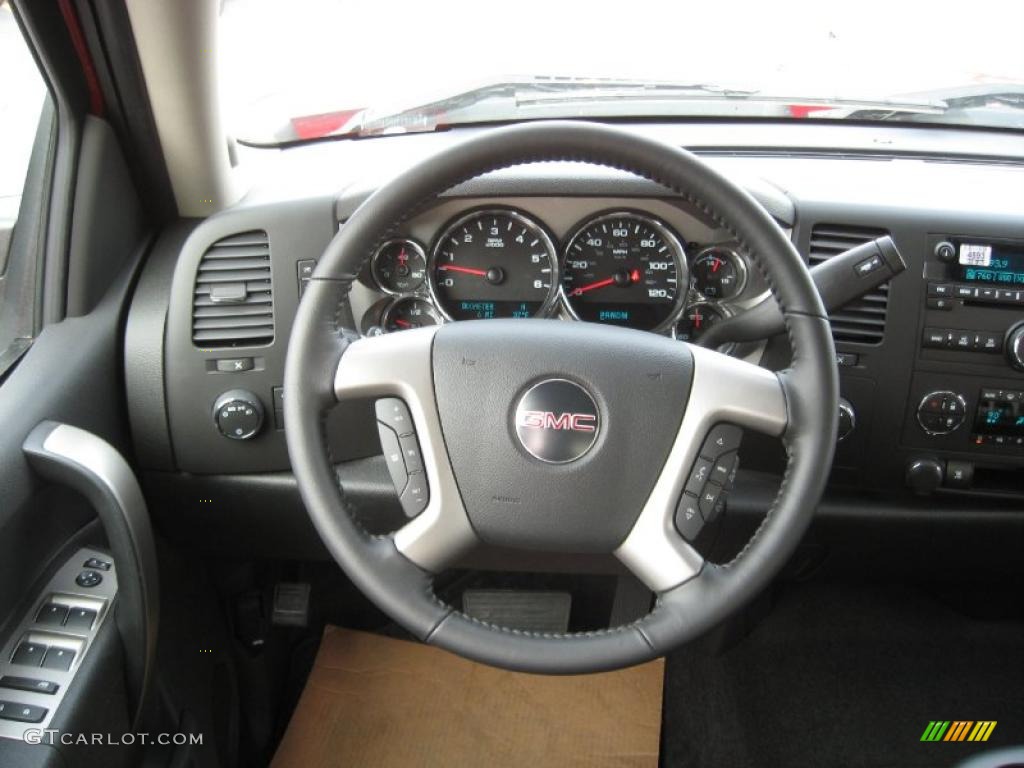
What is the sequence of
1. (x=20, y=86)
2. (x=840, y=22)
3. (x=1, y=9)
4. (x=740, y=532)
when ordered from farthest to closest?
1. (x=840, y=22)
2. (x=740, y=532)
3. (x=20, y=86)
4. (x=1, y=9)

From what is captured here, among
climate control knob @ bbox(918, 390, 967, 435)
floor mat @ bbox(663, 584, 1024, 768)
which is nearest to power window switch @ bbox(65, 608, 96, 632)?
floor mat @ bbox(663, 584, 1024, 768)

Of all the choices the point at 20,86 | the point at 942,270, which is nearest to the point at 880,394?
the point at 942,270

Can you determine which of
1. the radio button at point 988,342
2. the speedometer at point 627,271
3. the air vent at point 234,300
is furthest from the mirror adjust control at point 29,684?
the radio button at point 988,342

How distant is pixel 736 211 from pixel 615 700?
1427mm

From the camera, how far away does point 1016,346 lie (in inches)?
61.9

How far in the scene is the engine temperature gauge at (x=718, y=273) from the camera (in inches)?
62.7

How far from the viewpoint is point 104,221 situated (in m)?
1.65

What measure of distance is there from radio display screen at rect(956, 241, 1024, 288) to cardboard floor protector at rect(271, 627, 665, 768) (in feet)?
3.91

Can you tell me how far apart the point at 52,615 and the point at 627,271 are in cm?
111

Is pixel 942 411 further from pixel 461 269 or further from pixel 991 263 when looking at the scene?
pixel 461 269

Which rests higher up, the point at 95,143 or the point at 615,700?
the point at 95,143

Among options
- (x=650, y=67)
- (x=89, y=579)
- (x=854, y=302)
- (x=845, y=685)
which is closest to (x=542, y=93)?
(x=650, y=67)

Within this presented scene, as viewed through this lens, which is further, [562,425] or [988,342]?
A: [988,342]

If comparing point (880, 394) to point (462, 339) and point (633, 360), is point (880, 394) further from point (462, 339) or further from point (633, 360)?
point (462, 339)
